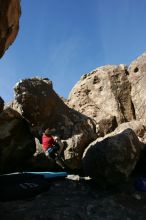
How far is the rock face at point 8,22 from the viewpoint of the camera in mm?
11312

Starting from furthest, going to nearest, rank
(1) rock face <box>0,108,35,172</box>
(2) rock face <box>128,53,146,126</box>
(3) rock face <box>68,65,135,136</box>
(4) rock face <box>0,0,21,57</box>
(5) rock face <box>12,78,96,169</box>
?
(3) rock face <box>68,65,135,136</box> < (2) rock face <box>128,53,146,126</box> < (5) rock face <box>12,78,96,169</box> < (1) rock face <box>0,108,35,172</box> < (4) rock face <box>0,0,21,57</box>

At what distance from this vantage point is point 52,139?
1620 centimetres

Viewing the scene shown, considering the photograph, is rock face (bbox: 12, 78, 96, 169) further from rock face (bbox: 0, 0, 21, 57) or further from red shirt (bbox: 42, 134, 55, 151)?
rock face (bbox: 0, 0, 21, 57)

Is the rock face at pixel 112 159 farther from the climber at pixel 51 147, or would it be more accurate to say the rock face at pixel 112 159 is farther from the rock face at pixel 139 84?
the rock face at pixel 139 84

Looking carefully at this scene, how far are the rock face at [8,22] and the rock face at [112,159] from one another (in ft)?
17.8

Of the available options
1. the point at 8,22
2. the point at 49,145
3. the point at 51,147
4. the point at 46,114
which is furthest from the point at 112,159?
the point at 8,22

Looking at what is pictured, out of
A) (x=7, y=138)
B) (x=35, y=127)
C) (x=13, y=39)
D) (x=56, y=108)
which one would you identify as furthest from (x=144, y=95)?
(x=13, y=39)

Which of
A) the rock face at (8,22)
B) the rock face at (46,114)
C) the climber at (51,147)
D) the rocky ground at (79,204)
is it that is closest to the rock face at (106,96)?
the rock face at (46,114)

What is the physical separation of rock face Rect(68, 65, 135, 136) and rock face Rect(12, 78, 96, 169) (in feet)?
9.06

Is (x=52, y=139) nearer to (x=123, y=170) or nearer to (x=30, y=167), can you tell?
(x=30, y=167)

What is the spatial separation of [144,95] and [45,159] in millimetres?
7925

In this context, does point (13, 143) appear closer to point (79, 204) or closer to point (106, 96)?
point (79, 204)

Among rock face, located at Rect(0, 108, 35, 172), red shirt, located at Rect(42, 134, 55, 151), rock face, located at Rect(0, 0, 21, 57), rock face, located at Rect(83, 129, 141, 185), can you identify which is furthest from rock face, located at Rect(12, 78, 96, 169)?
rock face, located at Rect(0, 0, 21, 57)

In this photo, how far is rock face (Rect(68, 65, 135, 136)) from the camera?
21469 mm
